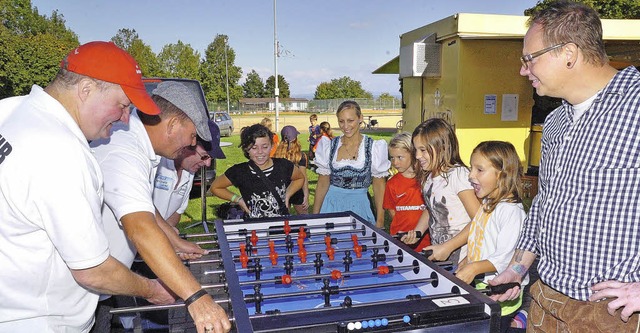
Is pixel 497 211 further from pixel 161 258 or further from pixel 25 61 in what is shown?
pixel 25 61

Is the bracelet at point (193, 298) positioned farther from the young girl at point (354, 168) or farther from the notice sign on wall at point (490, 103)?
the notice sign on wall at point (490, 103)

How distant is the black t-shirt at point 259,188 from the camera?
4410mm

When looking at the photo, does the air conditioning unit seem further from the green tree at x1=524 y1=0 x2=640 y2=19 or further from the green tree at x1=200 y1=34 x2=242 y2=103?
the green tree at x1=200 y1=34 x2=242 y2=103

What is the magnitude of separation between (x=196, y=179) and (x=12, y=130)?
5870 millimetres

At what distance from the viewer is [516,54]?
8156mm

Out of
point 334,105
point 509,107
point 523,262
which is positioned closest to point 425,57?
point 509,107

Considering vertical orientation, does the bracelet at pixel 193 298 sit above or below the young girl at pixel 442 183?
below

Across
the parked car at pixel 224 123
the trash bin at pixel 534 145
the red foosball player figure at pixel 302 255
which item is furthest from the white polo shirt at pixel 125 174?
the parked car at pixel 224 123

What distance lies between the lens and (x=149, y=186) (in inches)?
90.4

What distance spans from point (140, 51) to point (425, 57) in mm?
47029

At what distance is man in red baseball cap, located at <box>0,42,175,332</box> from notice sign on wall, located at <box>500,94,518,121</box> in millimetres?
Result: 7455

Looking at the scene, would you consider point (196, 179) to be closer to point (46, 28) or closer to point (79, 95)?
point (79, 95)

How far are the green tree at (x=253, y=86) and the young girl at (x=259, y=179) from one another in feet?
257

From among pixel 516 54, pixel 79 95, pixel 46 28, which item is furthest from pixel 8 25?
pixel 79 95
